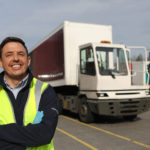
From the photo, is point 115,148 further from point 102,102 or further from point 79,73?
point 79,73

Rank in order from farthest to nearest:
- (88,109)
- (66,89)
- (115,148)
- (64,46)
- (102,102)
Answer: (66,89) < (64,46) < (88,109) < (102,102) < (115,148)

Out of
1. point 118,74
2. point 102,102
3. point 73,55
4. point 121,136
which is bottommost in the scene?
point 121,136

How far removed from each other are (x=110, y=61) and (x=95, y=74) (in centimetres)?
103

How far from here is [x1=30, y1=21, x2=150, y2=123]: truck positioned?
859 centimetres

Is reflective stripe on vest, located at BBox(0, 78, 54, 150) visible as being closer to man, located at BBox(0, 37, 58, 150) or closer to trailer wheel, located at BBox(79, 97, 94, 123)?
man, located at BBox(0, 37, 58, 150)

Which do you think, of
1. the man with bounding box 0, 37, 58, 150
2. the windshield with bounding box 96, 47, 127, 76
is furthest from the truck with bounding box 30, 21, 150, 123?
the man with bounding box 0, 37, 58, 150

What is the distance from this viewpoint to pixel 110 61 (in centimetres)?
927

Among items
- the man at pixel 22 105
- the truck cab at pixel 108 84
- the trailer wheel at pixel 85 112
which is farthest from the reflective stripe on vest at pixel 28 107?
the trailer wheel at pixel 85 112

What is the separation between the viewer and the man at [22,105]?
1838 mm

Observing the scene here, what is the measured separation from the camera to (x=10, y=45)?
1.97 metres

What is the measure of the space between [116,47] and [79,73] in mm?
1674

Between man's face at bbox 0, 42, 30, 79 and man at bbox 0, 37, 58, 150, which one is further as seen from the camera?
man's face at bbox 0, 42, 30, 79

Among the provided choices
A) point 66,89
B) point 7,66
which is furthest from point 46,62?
point 7,66

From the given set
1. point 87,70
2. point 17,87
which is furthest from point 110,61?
point 17,87
